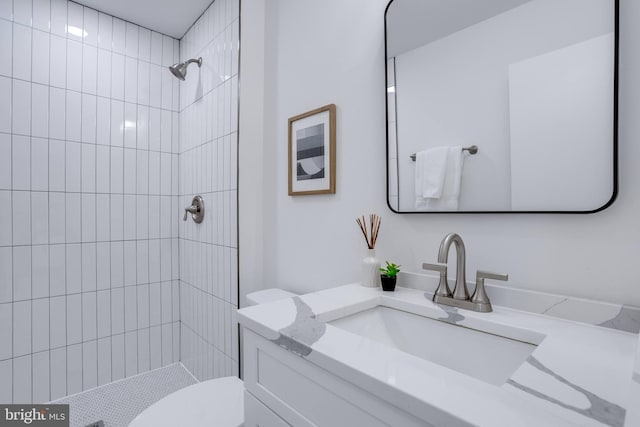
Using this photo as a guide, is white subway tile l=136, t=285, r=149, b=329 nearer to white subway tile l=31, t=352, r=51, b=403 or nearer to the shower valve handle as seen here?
white subway tile l=31, t=352, r=51, b=403

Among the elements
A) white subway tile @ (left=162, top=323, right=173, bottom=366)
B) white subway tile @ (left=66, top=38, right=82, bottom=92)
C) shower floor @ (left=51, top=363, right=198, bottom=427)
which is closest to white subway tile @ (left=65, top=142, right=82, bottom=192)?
white subway tile @ (left=66, top=38, right=82, bottom=92)

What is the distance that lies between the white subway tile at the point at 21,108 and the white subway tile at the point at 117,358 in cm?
138

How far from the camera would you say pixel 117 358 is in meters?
2.12

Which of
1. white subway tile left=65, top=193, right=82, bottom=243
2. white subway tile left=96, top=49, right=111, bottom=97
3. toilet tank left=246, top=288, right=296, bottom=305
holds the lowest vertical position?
toilet tank left=246, top=288, right=296, bottom=305

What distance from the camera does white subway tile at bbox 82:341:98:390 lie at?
78.8 inches

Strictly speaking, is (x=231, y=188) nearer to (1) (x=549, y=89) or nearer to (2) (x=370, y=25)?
(2) (x=370, y=25)

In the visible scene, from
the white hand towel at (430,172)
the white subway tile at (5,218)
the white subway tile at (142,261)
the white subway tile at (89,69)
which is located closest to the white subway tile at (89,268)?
the white subway tile at (142,261)

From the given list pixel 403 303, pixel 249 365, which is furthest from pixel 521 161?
pixel 249 365

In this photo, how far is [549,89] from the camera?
2.55 feet

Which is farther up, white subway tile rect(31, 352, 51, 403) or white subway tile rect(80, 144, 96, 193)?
white subway tile rect(80, 144, 96, 193)

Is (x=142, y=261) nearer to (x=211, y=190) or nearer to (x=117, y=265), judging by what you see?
(x=117, y=265)

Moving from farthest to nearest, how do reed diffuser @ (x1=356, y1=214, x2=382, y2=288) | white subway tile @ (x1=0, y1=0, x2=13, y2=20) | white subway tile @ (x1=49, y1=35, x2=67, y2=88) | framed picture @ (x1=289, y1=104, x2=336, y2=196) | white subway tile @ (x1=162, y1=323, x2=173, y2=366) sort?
white subway tile @ (x1=162, y1=323, x2=173, y2=366), white subway tile @ (x1=49, y1=35, x2=67, y2=88), white subway tile @ (x1=0, y1=0, x2=13, y2=20), framed picture @ (x1=289, y1=104, x2=336, y2=196), reed diffuser @ (x1=356, y1=214, x2=382, y2=288)

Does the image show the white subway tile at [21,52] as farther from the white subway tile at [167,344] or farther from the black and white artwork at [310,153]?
the white subway tile at [167,344]

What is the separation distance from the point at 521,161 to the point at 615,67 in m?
0.26
